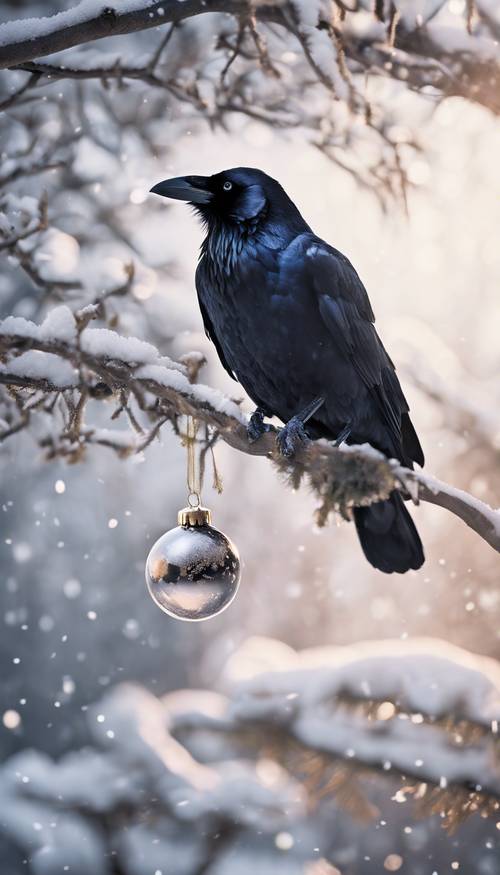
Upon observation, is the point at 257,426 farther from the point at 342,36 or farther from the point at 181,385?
the point at 342,36

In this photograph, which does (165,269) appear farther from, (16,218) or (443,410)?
(443,410)

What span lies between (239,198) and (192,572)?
3.47 ft

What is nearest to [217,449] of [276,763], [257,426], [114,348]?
[276,763]

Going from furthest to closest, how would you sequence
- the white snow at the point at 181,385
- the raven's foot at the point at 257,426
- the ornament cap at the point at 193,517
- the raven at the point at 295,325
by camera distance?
the raven at the point at 295,325
the raven's foot at the point at 257,426
the ornament cap at the point at 193,517
the white snow at the point at 181,385

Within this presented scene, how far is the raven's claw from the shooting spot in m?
2.00

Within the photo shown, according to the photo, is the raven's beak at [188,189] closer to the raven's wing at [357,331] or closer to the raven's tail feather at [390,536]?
the raven's wing at [357,331]

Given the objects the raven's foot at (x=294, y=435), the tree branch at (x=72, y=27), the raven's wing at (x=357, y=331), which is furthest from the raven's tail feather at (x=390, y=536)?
the tree branch at (x=72, y=27)

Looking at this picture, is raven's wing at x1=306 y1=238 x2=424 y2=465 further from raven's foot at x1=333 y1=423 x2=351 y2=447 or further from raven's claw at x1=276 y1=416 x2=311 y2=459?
raven's claw at x1=276 y1=416 x2=311 y2=459

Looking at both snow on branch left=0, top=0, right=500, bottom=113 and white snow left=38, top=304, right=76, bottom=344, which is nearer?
white snow left=38, top=304, right=76, bottom=344

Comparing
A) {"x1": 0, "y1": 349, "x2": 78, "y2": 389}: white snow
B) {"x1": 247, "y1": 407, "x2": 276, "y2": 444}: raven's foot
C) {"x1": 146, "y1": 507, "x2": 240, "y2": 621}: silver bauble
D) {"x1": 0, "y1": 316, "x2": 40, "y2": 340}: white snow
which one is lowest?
{"x1": 146, "y1": 507, "x2": 240, "y2": 621}: silver bauble

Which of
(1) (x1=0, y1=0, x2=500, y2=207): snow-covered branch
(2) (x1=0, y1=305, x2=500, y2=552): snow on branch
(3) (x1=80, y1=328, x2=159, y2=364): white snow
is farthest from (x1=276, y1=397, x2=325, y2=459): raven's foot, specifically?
(1) (x1=0, y1=0, x2=500, y2=207): snow-covered branch

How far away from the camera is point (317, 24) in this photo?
2.39 m

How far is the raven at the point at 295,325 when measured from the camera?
7.55 ft

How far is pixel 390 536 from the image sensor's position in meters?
2.48
